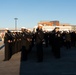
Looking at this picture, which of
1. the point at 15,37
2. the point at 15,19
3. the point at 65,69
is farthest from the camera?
the point at 15,19

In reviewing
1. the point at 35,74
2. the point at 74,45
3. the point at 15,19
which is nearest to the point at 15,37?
the point at 35,74

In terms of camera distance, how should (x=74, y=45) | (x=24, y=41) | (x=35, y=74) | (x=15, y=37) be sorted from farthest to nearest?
(x=74, y=45), (x=15, y=37), (x=24, y=41), (x=35, y=74)

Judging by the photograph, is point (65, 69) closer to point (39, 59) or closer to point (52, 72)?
point (52, 72)

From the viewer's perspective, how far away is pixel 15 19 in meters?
55.1

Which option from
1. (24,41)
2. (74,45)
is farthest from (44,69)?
(74,45)

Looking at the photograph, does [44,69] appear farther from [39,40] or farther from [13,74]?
[39,40]

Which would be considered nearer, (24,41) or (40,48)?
(40,48)

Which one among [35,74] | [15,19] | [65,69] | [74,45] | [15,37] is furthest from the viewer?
[15,19]

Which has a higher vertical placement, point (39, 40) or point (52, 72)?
point (39, 40)

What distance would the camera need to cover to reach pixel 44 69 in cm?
1150

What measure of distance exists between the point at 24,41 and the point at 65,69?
14.8ft

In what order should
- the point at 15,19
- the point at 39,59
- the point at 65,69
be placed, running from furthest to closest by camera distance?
the point at 15,19 < the point at 39,59 < the point at 65,69

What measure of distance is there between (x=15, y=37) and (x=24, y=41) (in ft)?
9.70

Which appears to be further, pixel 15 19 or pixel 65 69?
pixel 15 19
